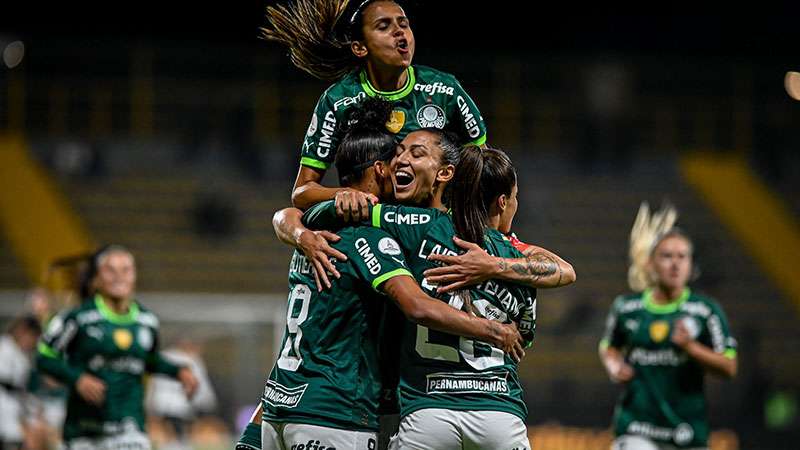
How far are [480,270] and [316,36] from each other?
1.54m

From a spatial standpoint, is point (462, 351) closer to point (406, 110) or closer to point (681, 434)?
point (406, 110)

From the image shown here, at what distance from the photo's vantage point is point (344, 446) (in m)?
4.32

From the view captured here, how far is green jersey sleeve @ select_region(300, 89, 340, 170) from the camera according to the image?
507cm

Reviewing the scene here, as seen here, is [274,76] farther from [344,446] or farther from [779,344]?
[344,446]

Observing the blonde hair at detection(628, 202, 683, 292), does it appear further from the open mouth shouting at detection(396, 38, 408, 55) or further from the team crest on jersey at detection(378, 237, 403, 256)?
the team crest on jersey at detection(378, 237, 403, 256)

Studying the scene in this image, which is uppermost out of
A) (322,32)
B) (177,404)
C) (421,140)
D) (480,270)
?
(322,32)

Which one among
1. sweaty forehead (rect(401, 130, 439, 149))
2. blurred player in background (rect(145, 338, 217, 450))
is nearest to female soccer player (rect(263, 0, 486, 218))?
sweaty forehead (rect(401, 130, 439, 149))

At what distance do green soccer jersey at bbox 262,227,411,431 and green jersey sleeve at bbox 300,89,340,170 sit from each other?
69cm

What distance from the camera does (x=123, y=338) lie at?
7.65 metres

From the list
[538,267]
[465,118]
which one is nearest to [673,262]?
[465,118]

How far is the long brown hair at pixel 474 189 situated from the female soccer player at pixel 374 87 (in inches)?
16.6

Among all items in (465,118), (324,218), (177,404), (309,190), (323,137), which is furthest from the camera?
(177,404)

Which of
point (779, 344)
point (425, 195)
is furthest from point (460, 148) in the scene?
point (779, 344)

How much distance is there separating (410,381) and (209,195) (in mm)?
12132
